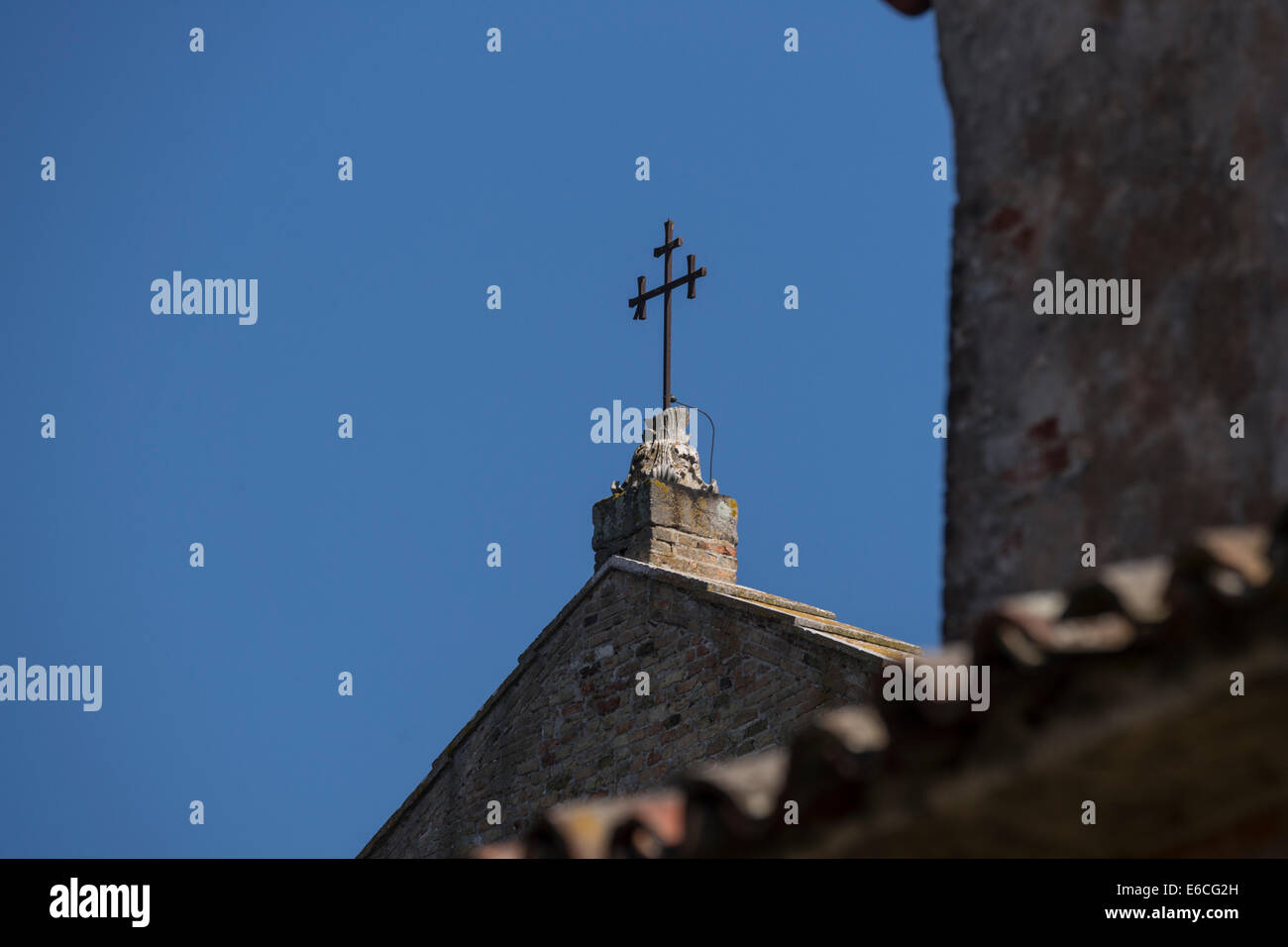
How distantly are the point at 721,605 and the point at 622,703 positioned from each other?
0.99m

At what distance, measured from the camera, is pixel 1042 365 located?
400 cm

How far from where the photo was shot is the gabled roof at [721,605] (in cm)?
953

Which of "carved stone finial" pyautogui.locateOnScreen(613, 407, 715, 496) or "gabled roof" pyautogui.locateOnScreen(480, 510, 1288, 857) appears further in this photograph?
"carved stone finial" pyautogui.locateOnScreen(613, 407, 715, 496)

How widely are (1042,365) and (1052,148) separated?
22.3 inches

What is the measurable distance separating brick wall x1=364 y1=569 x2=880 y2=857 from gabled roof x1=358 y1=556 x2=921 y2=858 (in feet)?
0.05

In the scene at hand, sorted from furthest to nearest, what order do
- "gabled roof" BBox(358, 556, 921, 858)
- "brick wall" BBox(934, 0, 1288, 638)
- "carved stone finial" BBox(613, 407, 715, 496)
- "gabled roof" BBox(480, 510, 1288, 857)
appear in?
"carved stone finial" BBox(613, 407, 715, 496) < "gabled roof" BBox(358, 556, 921, 858) < "brick wall" BBox(934, 0, 1288, 638) < "gabled roof" BBox(480, 510, 1288, 857)

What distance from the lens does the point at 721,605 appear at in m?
10.2

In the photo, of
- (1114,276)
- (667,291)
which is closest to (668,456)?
(667,291)

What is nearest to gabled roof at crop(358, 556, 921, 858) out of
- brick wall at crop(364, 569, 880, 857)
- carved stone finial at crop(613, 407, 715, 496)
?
brick wall at crop(364, 569, 880, 857)

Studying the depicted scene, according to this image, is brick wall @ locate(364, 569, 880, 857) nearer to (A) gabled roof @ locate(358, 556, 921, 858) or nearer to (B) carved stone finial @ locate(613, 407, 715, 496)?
(A) gabled roof @ locate(358, 556, 921, 858)

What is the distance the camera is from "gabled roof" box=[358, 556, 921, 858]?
31.3 feet

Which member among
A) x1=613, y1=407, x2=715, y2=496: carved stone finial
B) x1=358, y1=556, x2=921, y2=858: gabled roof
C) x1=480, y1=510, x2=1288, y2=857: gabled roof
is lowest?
x1=480, y1=510, x2=1288, y2=857: gabled roof
